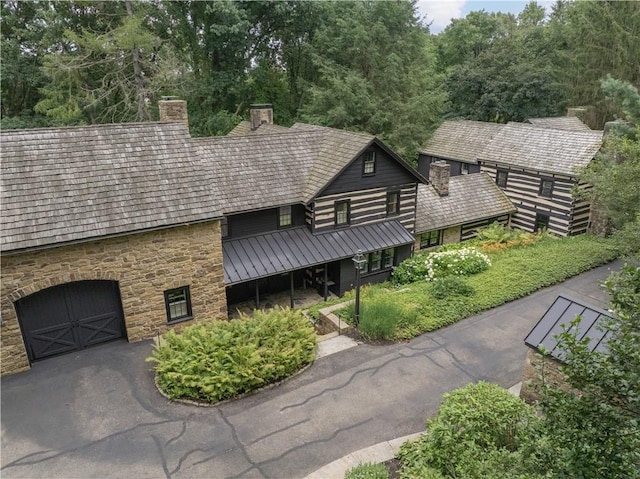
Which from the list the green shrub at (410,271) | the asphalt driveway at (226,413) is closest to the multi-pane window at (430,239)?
the green shrub at (410,271)

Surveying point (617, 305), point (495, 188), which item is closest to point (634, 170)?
point (495, 188)

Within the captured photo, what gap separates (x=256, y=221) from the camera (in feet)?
60.5

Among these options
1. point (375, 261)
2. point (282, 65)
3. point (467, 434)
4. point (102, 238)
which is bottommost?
point (375, 261)

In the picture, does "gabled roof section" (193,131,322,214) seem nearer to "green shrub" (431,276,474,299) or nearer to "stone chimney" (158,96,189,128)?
"stone chimney" (158,96,189,128)

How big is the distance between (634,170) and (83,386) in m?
20.2

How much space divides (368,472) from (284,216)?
40.2ft

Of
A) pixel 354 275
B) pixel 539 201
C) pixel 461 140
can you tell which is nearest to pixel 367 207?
pixel 354 275

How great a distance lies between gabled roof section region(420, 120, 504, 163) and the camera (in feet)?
102

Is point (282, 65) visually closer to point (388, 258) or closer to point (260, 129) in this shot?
point (260, 129)

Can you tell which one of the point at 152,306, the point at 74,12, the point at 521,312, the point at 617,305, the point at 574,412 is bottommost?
the point at 521,312

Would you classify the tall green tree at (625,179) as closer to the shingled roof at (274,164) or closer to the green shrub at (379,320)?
the shingled roof at (274,164)

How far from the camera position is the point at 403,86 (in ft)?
115

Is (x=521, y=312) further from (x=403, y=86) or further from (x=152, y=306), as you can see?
(x=403, y=86)

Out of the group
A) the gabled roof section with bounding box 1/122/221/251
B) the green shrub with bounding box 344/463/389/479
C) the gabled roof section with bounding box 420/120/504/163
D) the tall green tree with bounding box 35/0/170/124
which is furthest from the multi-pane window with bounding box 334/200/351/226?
the tall green tree with bounding box 35/0/170/124
